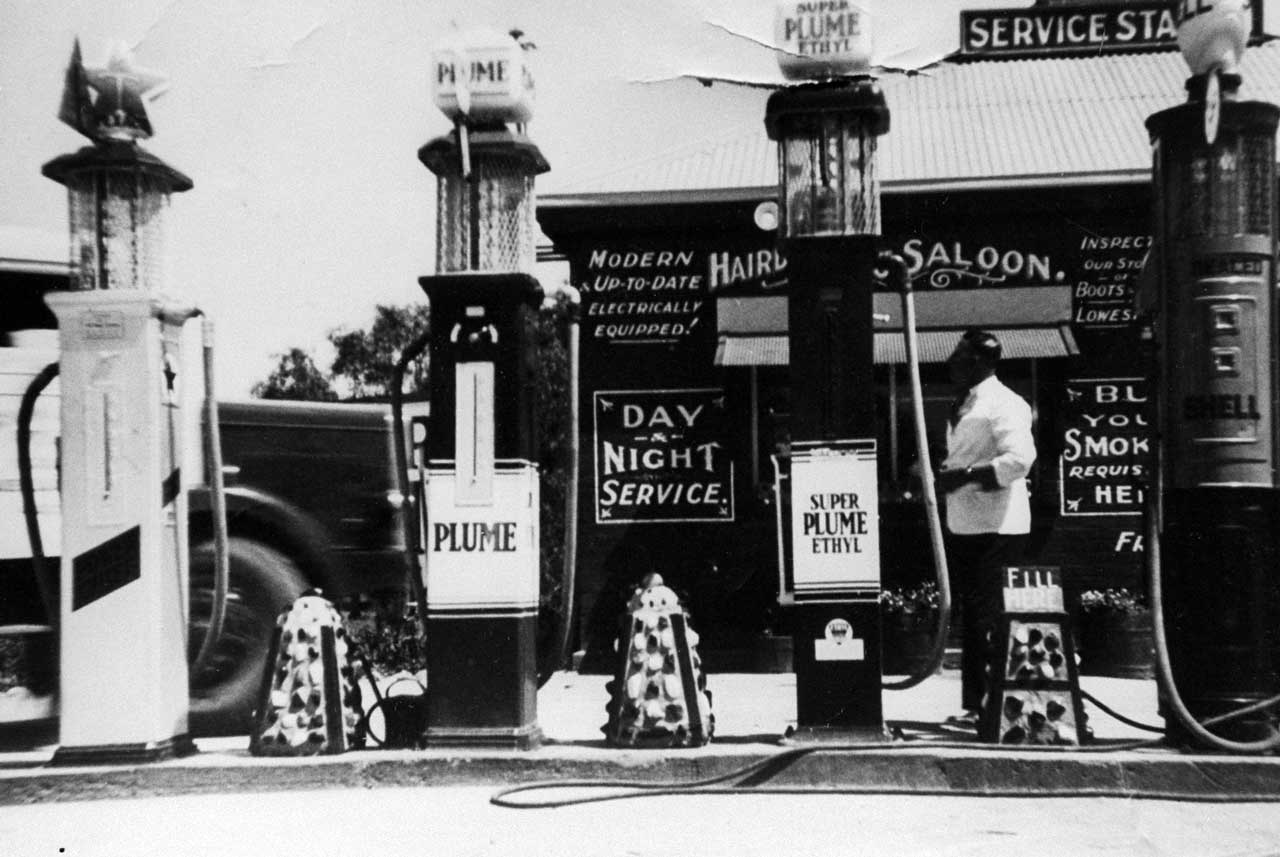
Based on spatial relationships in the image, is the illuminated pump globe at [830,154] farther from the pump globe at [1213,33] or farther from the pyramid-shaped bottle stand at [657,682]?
the pyramid-shaped bottle stand at [657,682]

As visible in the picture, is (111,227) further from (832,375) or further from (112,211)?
(832,375)

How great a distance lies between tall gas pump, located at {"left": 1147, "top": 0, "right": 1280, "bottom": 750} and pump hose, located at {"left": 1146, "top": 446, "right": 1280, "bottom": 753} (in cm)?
1

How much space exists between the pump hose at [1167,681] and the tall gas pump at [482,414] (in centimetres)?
246

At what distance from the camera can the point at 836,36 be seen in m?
5.70

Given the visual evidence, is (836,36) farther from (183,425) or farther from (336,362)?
(336,362)

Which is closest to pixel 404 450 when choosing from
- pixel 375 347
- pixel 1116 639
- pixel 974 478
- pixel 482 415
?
pixel 482 415

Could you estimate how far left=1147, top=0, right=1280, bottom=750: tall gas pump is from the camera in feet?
18.4

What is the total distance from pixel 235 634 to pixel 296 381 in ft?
5.46

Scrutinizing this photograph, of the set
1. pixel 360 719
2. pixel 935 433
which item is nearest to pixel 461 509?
pixel 360 719

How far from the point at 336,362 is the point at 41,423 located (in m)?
1.95

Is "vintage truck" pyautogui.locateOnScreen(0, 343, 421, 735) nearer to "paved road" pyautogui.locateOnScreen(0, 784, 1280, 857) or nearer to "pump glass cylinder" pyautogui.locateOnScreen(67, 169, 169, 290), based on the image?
"pump glass cylinder" pyautogui.locateOnScreen(67, 169, 169, 290)

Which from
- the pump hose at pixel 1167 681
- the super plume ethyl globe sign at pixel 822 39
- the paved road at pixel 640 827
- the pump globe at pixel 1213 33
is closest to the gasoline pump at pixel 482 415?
the paved road at pixel 640 827

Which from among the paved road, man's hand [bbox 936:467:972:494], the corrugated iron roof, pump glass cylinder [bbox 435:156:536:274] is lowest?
the paved road

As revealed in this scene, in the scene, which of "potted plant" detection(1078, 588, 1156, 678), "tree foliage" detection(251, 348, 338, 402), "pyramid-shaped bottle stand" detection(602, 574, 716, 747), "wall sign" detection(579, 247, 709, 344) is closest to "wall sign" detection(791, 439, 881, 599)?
"pyramid-shaped bottle stand" detection(602, 574, 716, 747)
